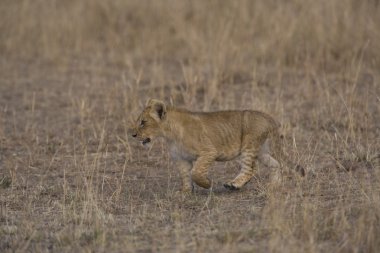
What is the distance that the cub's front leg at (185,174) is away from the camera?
856cm

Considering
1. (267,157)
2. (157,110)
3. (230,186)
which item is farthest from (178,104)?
(230,186)

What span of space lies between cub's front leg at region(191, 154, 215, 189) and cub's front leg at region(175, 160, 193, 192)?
16cm

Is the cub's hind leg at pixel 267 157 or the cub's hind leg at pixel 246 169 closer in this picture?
the cub's hind leg at pixel 246 169

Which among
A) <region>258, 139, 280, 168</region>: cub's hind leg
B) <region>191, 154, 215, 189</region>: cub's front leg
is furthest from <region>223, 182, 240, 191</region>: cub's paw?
<region>258, 139, 280, 168</region>: cub's hind leg

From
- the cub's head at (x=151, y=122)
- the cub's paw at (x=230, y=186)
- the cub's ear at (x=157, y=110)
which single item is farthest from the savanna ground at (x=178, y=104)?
the cub's ear at (x=157, y=110)

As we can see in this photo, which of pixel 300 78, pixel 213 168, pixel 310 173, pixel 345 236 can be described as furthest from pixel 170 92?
pixel 345 236

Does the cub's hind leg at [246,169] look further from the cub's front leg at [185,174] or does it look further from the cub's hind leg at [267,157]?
the cub's front leg at [185,174]

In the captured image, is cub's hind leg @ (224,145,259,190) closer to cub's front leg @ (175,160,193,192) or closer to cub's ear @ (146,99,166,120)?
cub's front leg @ (175,160,193,192)

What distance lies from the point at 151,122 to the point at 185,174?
60cm

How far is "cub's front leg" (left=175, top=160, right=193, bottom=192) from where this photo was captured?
856 cm

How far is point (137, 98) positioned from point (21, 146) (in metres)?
1.88

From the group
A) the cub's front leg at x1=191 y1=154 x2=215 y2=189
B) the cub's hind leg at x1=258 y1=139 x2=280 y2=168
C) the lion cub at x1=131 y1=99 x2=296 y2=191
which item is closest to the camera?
the cub's front leg at x1=191 y1=154 x2=215 y2=189

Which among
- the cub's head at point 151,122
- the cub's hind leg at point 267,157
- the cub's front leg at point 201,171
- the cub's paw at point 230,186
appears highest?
the cub's head at point 151,122

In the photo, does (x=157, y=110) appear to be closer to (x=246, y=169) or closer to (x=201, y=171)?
(x=201, y=171)
